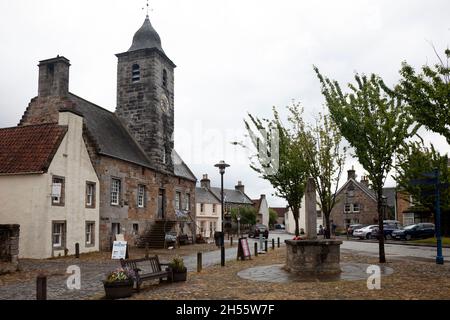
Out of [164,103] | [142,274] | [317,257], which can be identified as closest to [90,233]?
[142,274]

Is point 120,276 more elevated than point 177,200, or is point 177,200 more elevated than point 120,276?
point 177,200

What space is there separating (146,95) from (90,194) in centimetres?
1245

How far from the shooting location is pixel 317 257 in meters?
13.6

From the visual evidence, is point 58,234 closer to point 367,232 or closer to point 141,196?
point 141,196

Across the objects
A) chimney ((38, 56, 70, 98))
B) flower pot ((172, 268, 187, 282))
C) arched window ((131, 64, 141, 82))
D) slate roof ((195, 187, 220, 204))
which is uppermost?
arched window ((131, 64, 141, 82))

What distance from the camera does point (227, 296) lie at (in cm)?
1004

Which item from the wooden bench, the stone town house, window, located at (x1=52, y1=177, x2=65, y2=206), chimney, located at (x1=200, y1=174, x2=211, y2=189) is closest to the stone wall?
window, located at (x1=52, y1=177, x2=65, y2=206)

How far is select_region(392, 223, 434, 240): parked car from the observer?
127ft

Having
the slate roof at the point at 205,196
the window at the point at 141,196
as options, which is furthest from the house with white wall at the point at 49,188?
the slate roof at the point at 205,196

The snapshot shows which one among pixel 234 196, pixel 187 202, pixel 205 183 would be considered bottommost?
pixel 187 202

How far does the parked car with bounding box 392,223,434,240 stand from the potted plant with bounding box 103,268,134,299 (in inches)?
1341

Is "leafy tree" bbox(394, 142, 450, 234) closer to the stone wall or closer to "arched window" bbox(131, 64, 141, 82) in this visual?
"arched window" bbox(131, 64, 141, 82)
